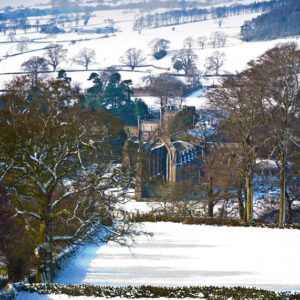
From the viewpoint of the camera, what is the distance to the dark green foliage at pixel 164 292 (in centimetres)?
1219

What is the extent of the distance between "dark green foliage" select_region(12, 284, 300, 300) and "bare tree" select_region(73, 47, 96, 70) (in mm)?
101728

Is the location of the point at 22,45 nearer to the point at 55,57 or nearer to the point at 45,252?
the point at 55,57

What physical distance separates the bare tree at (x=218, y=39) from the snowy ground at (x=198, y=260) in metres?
115

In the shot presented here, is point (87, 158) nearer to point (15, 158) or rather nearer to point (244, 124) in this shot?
point (15, 158)

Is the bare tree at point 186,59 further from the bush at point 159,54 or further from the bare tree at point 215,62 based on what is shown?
the bush at point 159,54

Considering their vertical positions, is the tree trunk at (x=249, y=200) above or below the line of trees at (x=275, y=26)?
below

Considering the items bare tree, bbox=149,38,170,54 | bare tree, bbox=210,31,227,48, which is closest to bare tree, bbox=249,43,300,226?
bare tree, bbox=149,38,170,54

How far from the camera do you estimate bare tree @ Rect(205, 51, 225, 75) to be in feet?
340

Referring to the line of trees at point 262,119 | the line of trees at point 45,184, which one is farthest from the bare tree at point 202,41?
the line of trees at point 45,184

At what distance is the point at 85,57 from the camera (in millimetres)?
118562

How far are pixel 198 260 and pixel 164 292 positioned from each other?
388 centimetres

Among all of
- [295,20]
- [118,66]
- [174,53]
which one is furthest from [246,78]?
[295,20]

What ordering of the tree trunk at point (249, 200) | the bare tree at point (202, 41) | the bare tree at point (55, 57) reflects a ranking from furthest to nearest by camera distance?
the bare tree at point (202, 41), the bare tree at point (55, 57), the tree trunk at point (249, 200)

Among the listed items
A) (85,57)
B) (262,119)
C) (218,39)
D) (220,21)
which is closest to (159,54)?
(85,57)
